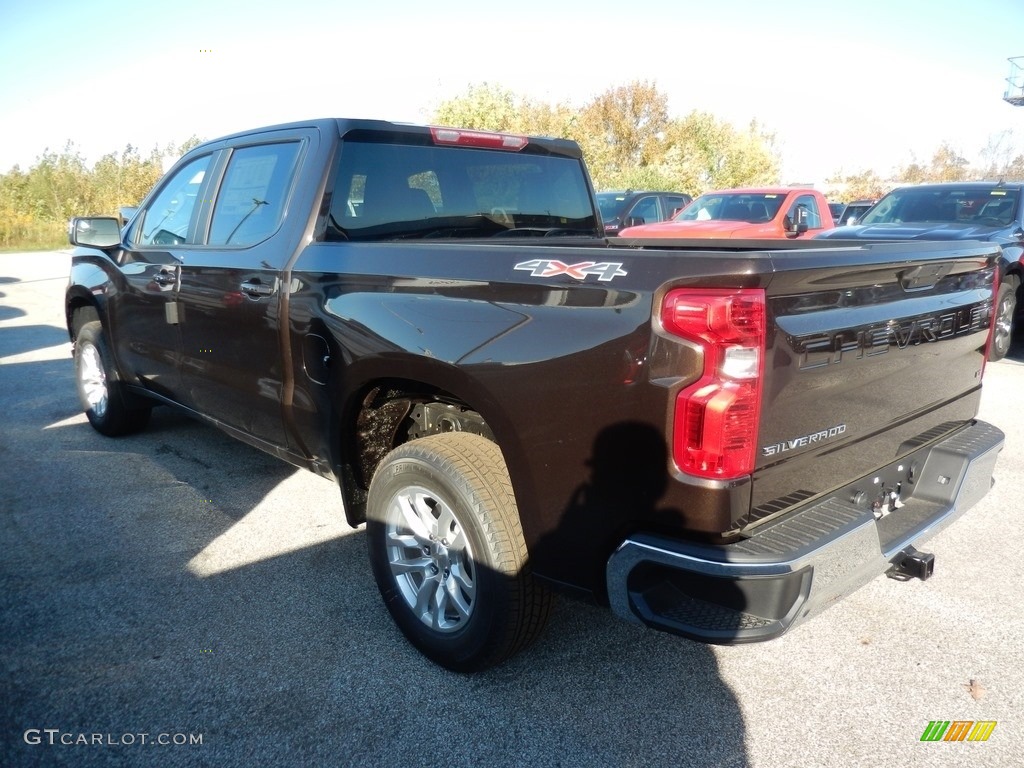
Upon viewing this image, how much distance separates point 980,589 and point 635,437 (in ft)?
7.44

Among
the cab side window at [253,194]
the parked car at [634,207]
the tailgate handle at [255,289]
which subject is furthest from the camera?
the parked car at [634,207]

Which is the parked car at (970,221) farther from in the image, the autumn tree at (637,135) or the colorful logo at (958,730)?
the autumn tree at (637,135)

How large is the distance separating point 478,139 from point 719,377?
88.6 inches

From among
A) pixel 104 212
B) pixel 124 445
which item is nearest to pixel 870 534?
pixel 124 445

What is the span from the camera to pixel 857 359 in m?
2.35

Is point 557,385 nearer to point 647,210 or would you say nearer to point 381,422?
point 381,422

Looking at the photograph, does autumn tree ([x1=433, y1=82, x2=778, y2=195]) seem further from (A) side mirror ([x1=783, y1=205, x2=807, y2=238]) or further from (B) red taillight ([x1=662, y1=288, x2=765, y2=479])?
(B) red taillight ([x1=662, y1=288, x2=765, y2=479])

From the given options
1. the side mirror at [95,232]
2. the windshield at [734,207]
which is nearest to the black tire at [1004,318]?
the windshield at [734,207]

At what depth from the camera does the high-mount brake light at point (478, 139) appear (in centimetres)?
371

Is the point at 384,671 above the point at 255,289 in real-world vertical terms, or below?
below

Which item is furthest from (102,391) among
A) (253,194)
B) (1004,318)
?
(1004,318)

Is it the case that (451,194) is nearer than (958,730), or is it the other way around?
(958,730)

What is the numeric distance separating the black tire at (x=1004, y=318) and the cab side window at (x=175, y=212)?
731cm

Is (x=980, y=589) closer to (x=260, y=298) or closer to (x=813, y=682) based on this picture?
(x=813, y=682)
